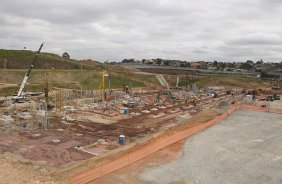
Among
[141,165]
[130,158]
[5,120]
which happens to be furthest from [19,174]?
[5,120]

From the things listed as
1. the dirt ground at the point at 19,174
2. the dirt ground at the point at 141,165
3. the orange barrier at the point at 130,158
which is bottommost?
the dirt ground at the point at 141,165

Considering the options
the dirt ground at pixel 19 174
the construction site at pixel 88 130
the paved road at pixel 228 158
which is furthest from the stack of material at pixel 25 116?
the paved road at pixel 228 158

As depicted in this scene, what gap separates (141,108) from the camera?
189ft

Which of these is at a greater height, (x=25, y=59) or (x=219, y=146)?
(x=25, y=59)

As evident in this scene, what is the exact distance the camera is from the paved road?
78.2 ft

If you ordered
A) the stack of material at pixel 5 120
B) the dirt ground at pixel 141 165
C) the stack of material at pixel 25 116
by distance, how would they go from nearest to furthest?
1. the dirt ground at pixel 141 165
2. the stack of material at pixel 5 120
3. the stack of material at pixel 25 116

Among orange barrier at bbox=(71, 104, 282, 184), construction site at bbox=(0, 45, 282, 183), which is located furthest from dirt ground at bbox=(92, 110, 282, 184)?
construction site at bbox=(0, 45, 282, 183)

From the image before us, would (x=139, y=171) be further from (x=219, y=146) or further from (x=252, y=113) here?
(x=252, y=113)

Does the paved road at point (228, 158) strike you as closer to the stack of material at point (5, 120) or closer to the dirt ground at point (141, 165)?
the dirt ground at point (141, 165)

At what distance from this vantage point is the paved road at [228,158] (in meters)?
23.8

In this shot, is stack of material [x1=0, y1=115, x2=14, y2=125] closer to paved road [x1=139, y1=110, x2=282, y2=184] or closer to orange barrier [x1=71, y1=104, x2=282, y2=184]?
orange barrier [x1=71, y1=104, x2=282, y2=184]

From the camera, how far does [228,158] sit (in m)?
28.7

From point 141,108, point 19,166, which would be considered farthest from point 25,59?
point 19,166

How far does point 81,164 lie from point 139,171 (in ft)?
16.0
